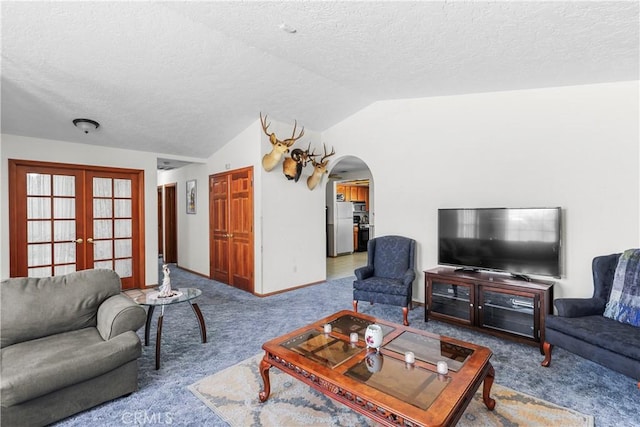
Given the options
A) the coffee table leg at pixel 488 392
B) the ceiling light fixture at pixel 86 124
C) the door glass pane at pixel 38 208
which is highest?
the ceiling light fixture at pixel 86 124

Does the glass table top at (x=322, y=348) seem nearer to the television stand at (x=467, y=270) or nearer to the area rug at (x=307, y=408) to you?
the area rug at (x=307, y=408)

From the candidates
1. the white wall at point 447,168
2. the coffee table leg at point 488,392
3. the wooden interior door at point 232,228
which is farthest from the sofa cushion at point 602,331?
the wooden interior door at point 232,228

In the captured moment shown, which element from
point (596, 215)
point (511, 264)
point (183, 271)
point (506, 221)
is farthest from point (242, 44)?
point (183, 271)

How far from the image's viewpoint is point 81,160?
4.55m

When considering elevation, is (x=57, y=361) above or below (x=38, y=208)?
below

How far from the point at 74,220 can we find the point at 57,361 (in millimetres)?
3470

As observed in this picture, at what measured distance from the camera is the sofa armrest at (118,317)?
226cm

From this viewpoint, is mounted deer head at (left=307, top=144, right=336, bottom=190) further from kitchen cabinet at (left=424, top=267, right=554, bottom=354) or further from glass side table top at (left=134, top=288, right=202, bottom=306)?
glass side table top at (left=134, top=288, right=202, bottom=306)

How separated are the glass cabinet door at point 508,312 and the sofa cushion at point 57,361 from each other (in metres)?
3.16

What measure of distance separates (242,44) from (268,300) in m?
3.23

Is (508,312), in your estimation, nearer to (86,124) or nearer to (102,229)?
(86,124)

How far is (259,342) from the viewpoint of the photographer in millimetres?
3053

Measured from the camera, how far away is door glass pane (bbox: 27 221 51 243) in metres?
4.23

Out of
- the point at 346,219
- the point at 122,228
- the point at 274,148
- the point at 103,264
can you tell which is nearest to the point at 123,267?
the point at 103,264
